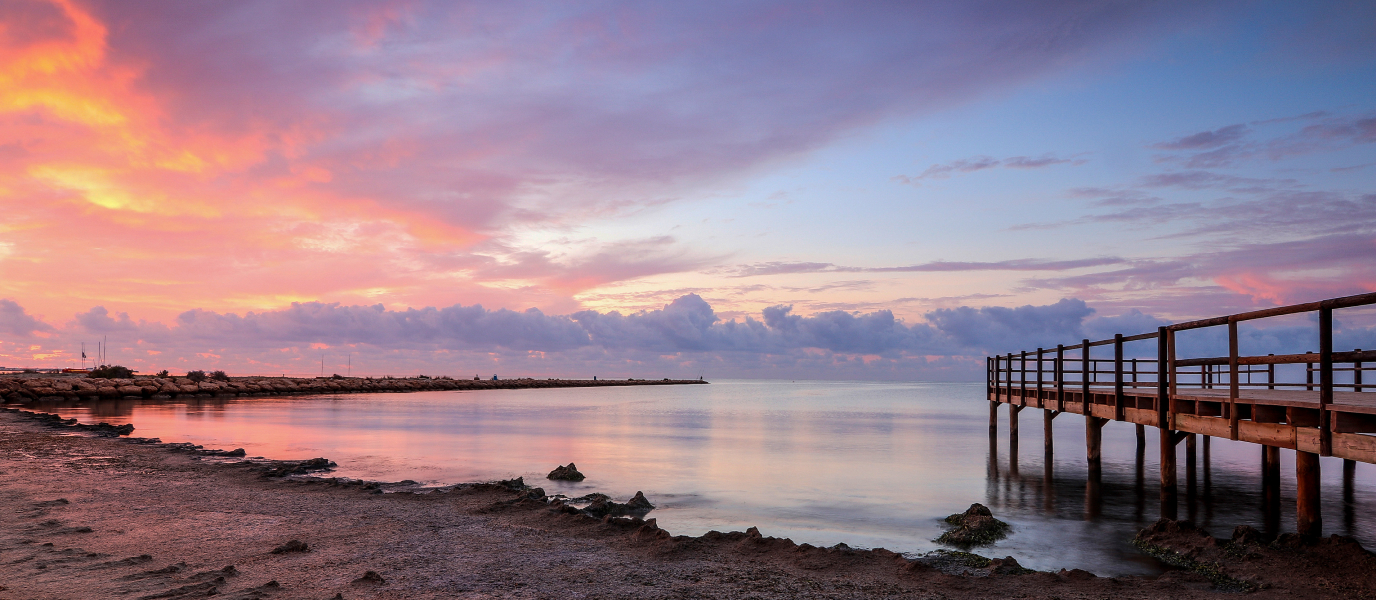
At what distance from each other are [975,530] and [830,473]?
8.67 metres

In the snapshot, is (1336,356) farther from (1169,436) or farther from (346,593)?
(346,593)

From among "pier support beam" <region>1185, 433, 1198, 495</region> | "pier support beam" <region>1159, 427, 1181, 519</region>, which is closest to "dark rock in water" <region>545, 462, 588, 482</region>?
"pier support beam" <region>1159, 427, 1181, 519</region>

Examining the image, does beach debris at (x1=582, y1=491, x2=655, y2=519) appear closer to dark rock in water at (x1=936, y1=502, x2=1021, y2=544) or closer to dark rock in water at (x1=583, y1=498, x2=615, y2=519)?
dark rock in water at (x1=583, y1=498, x2=615, y2=519)

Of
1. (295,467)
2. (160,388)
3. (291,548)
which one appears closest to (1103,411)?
(291,548)

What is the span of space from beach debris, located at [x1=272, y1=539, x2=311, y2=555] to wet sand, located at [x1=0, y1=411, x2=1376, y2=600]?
47mm

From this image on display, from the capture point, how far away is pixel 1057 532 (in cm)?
1213

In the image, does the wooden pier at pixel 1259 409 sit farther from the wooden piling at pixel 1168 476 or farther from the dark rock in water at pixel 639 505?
the dark rock in water at pixel 639 505

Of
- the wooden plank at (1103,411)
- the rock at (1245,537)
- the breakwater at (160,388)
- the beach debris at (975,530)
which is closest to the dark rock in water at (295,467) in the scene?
the beach debris at (975,530)

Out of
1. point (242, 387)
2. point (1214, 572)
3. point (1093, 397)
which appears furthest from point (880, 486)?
point (242, 387)

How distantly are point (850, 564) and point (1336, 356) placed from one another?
17.9 ft

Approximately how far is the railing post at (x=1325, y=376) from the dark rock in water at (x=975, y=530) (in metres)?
4.20

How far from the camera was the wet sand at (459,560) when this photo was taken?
23.7 ft

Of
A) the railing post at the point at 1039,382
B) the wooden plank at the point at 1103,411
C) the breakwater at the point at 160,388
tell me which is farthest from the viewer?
the breakwater at the point at 160,388

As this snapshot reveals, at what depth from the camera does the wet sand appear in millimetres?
7238
